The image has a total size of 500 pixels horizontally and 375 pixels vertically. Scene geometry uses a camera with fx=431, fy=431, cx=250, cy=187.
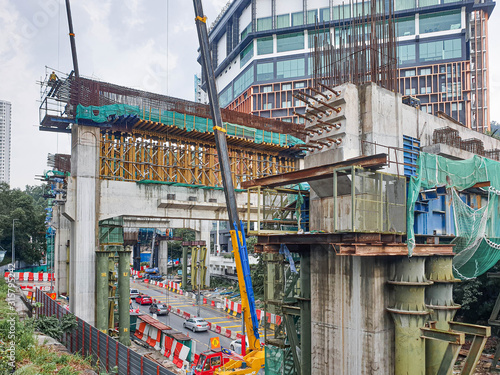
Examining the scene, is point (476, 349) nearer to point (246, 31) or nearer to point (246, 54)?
point (246, 54)

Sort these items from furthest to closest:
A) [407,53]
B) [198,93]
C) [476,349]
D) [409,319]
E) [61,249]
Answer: [198,93]
[407,53]
[61,249]
[476,349]
[409,319]

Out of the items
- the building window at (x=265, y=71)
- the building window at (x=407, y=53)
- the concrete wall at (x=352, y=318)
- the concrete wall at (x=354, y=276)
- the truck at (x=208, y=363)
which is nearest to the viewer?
the concrete wall at (x=352, y=318)

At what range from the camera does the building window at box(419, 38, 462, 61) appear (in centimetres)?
8031

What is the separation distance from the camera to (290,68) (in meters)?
91.0

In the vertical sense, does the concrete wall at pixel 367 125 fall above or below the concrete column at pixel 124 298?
above

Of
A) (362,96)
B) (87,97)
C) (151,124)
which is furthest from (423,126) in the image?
(87,97)

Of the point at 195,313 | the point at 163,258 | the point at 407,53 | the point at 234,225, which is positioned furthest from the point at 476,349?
the point at 407,53

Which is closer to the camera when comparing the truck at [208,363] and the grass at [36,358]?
the grass at [36,358]

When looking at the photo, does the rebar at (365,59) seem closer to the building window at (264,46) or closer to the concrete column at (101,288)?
the concrete column at (101,288)

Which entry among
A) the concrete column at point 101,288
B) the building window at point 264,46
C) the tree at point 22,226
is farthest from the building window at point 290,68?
the concrete column at point 101,288

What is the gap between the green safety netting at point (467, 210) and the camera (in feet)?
52.6

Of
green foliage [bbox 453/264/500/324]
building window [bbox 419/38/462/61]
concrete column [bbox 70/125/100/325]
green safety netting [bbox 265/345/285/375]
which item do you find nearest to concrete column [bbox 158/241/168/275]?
concrete column [bbox 70/125/100/325]

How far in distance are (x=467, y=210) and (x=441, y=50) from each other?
246ft

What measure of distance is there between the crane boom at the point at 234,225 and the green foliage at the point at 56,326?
10.5m
